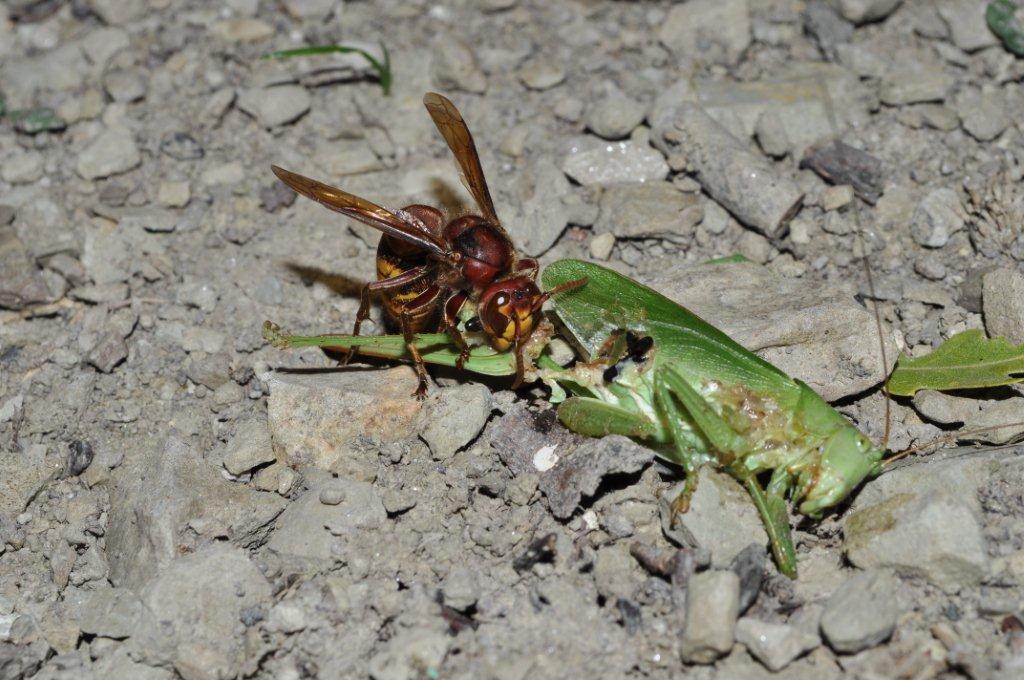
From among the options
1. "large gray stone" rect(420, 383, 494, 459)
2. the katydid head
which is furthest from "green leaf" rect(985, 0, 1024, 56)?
"large gray stone" rect(420, 383, 494, 459)

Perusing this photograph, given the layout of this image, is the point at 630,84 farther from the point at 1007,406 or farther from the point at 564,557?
the point at 564,557

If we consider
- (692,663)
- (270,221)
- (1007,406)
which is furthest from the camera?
(270,221)

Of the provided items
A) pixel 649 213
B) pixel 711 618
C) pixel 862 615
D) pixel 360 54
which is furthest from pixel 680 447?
pixel 360 54

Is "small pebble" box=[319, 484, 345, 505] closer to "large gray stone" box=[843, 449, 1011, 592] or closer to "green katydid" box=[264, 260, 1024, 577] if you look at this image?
"green katydid" box=[264, 260, 1024, 577]

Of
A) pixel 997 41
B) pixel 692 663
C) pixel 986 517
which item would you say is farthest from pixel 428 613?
pixel 997 41

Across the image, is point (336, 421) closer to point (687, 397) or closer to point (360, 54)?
point (687, 397)
